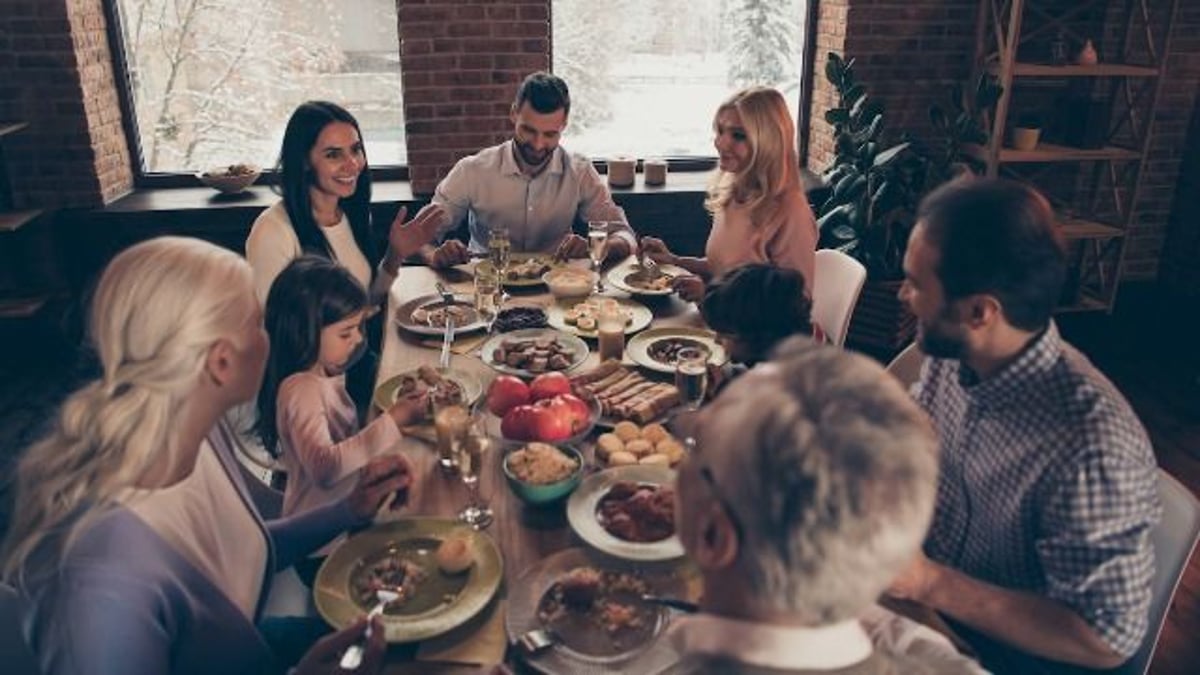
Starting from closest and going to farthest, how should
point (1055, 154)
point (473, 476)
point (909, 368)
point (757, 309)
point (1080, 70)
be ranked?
point (473, 476), point (757, 309), point (909, 368), point (1080, 70), point (1055, 154)

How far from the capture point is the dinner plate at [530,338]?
2.29m

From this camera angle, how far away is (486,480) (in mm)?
1825

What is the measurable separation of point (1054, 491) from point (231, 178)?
3880mm

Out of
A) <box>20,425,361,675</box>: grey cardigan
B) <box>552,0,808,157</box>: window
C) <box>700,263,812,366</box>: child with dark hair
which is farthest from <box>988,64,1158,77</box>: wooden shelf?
<box>20,425,361,675</box>: grey cardigan

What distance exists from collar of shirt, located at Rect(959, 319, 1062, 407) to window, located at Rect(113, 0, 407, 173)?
3532mm

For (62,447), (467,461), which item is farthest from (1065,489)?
(62,447)

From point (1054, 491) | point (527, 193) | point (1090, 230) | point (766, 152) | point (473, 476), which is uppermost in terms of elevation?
point (766, 152)

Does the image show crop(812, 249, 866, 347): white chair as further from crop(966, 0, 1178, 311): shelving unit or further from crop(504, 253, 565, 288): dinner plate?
crop(966, 0, 1178, 311): shelving unit

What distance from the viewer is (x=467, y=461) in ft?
5.68

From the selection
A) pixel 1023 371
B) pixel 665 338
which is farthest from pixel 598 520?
pixel 665 338

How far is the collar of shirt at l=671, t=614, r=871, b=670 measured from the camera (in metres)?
0.92

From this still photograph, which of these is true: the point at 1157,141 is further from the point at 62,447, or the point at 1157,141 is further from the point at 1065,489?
the point at 62,447

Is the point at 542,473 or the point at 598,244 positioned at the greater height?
the point at 598,244

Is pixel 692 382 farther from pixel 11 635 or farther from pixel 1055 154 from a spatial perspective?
pixel 1055 154
